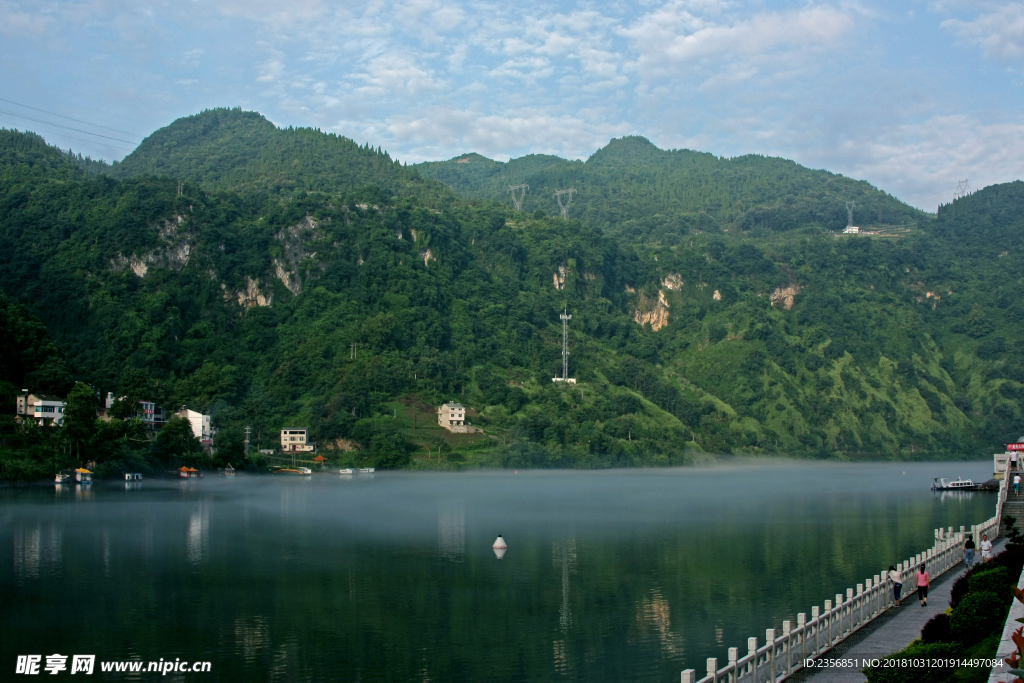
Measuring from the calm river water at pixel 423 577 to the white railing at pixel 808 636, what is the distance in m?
4.09

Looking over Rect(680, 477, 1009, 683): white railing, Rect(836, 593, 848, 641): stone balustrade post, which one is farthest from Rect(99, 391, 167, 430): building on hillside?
Rect(836, 593, 848, 641): stone balustrade post

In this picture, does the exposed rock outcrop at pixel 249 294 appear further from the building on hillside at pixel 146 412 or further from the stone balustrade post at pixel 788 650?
the stone balustrade post at pixel 788 650

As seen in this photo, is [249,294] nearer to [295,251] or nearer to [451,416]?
[295,251]

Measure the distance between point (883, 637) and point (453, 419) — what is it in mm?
99426

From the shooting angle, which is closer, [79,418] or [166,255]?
[79,418]

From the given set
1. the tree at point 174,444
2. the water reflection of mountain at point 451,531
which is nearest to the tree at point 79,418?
the tree at point 174,444

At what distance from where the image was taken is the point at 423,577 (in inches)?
1635

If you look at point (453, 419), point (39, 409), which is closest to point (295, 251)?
point (453, 419)

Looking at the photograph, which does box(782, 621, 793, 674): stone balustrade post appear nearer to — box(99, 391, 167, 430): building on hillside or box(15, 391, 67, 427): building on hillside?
box(15, 391, 67, 427): building on hillside

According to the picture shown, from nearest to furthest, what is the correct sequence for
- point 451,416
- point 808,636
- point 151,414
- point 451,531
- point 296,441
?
point 808,636
point 451,531
point 151,414
point 296,441
point 451,416

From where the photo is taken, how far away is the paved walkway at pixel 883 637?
69.2ft

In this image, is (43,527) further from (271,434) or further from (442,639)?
(271,434)

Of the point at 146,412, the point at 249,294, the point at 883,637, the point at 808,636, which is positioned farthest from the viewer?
the point at 249,294

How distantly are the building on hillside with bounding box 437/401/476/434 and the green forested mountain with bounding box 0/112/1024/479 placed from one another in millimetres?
1860
